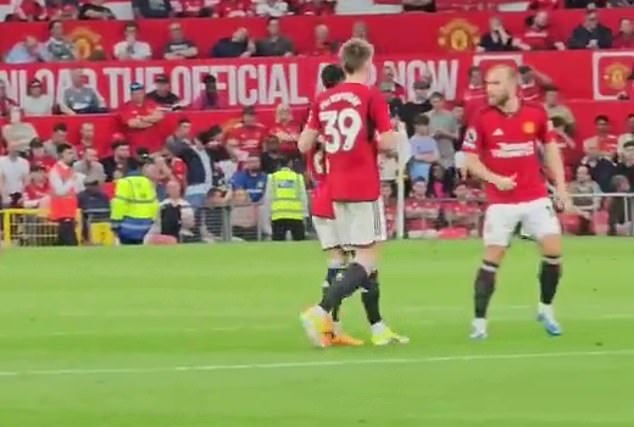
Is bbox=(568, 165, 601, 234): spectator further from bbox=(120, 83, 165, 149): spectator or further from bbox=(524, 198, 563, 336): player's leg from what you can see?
bbox=(524, 198, 563, 336): player's leg

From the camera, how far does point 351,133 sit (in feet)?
45.6

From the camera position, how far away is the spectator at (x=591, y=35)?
108 feet

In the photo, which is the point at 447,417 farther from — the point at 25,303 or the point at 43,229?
the point at 43,229

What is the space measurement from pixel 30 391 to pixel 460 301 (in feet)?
23.7

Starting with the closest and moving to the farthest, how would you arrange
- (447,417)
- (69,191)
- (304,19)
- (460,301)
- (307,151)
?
(447,417)
(307,151)
(460,301)
(69,191)
(304,19)

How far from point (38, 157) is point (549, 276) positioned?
16.0m

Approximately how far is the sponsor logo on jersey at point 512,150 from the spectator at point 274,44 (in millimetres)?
18036

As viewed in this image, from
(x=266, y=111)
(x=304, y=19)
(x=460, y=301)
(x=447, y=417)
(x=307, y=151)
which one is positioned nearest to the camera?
(x=447, y=417)

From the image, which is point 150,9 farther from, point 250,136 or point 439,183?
point 439,183

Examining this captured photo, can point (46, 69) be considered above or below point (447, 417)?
above

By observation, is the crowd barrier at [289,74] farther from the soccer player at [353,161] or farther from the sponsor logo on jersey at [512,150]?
the soccer player at [353,161]

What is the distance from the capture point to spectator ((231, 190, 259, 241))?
1146 inches

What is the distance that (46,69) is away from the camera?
3139cm

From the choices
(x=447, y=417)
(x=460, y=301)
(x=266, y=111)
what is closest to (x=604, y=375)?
(x=447, y=417)
